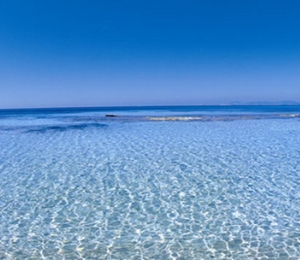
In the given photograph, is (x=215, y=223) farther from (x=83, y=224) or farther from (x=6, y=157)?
(x=6, y=157)

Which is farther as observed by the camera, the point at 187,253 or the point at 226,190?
the point at 226,190

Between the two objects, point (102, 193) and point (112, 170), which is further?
point (112, 170)

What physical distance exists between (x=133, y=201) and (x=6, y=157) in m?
9.23

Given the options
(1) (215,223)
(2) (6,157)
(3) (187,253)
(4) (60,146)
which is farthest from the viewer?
(4) (60,146)

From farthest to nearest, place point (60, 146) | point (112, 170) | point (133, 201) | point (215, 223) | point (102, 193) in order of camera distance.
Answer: point (60, 146)
point (112, 170)
point (102, 193)
point (133, 201)
point (215, 223)

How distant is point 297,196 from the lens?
8.59 m

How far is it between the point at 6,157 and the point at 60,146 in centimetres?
392

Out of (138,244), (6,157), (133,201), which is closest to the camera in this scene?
(138,244)

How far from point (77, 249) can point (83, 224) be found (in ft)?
3.75

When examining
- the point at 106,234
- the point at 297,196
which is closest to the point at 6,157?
the point at 106,234

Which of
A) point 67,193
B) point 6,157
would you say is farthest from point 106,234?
point 6,157

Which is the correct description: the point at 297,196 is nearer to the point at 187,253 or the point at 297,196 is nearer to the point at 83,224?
the point at 187,253

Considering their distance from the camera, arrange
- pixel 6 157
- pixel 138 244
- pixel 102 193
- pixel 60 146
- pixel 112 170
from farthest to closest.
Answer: pixel 60 146
pixel 6 157
pixel 112 170
pixel 102 193
pixel 138 244

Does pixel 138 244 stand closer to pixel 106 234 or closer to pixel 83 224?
pixel 106 234
